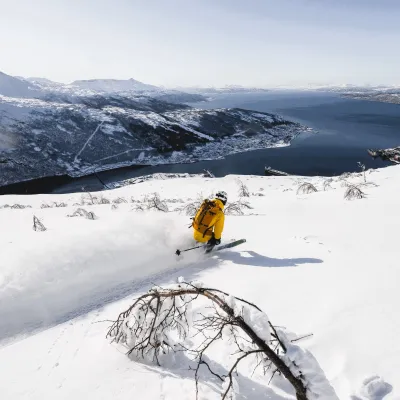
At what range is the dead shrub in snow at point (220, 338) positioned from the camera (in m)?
2.55

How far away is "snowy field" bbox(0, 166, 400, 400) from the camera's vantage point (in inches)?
131

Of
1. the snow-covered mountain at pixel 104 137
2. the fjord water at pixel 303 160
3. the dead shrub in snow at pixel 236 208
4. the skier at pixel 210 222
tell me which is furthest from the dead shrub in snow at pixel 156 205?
the snow-covered mountain at pixel 104 137

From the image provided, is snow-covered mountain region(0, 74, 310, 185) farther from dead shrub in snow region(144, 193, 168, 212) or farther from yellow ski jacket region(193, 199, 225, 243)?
yellow ski jacket region(193, 199, 225, 243)

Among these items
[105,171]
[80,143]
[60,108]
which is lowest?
[105,171]

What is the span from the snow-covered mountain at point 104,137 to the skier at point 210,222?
6057 cm

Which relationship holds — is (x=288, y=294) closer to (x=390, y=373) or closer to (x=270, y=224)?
(x=390, y=373)

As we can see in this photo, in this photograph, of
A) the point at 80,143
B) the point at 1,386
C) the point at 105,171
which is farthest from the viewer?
the point at 80,143

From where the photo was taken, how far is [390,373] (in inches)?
124

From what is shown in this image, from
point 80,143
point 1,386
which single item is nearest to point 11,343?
point 1,386

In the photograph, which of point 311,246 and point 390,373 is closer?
point 390,373

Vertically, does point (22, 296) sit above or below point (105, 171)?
above

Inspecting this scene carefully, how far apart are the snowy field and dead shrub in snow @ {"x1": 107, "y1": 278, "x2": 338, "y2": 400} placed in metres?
0.14

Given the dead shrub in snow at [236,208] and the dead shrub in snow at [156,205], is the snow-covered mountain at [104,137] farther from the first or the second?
the dead shrub in snow at [236,208]

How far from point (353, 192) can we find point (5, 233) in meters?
12.2
